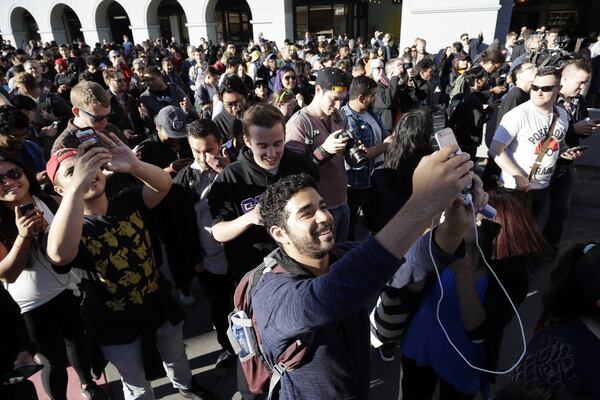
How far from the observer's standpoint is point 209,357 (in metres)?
3.11

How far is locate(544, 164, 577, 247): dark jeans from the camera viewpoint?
12.0 feet

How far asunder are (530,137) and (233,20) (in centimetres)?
2560

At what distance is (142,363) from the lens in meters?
2.23

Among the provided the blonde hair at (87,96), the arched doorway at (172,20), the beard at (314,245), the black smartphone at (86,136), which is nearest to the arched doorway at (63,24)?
the arched doorway at (172,20)

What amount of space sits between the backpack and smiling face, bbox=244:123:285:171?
3.10ft

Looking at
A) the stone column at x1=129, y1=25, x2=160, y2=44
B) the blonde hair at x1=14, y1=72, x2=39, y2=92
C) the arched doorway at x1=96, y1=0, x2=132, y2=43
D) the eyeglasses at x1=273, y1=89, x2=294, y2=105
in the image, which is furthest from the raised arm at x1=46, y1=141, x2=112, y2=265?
the arched doorway at x1=96, y1=0, x2=132, y2=43

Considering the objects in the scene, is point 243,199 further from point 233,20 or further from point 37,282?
point 233,20

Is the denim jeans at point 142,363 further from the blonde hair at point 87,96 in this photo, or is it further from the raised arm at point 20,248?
the blonde hair at point 87,96

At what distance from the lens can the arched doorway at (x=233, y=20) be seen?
2478cm

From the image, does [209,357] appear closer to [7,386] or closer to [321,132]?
[7,386]

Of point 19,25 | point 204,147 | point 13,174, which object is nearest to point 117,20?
point 19,25

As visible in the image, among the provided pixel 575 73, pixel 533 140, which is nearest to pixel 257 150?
pixel 533 140

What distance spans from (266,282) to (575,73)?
392cm

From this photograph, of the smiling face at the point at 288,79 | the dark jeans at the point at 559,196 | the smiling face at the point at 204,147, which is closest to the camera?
the smiling face at the point at 204,147
